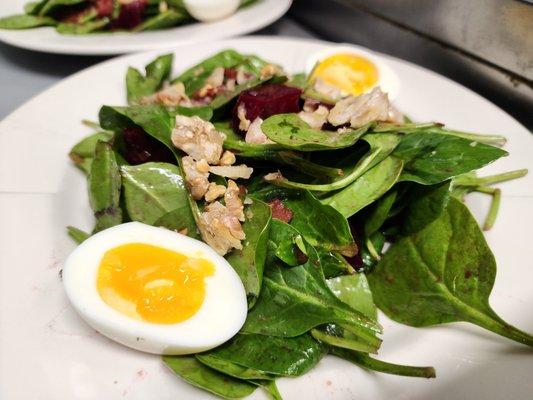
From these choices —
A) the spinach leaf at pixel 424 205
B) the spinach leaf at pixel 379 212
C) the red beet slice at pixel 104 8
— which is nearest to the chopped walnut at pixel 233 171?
the spinach leaf at pixel 379 212

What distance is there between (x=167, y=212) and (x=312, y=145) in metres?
0.41

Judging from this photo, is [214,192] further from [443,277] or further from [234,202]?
[443,277]

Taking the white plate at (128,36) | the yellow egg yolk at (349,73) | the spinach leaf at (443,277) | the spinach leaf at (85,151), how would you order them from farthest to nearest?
the white plate at (128,36) < the yellow egg yolk at (349,73) < the spinach leaf at (85,151) < the spinach leaf at (443,277)

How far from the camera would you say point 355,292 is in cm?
121

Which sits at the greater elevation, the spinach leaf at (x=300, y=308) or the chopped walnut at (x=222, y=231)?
the chopped walnut at (x=222, y=231)

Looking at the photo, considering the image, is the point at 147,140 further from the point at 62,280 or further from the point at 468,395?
the point at 468,395

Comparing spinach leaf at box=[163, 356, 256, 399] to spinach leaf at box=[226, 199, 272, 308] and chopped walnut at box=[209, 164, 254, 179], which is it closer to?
spinach leaf at box=[226, 199, 272, 308]

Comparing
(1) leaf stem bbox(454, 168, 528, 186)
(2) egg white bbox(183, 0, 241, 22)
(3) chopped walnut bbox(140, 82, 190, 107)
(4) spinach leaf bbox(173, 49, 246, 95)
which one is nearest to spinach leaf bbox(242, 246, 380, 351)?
(1) leaf stem bbox(454, 168, 528, 186)

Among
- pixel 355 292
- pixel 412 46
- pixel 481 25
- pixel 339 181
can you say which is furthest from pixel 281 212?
pixel 412 46

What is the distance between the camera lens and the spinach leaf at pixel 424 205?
1232 mm

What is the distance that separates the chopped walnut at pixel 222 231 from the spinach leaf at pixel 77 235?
0.33 m

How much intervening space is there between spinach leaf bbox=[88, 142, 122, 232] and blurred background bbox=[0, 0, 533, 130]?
928 mm

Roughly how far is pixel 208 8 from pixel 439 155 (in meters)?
1.44

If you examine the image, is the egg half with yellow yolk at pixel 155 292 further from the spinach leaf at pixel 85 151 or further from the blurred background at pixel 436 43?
the blurred background at pixel 436 43
